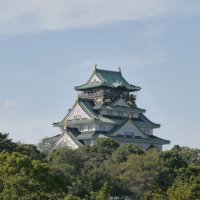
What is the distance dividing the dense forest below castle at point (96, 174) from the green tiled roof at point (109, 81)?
1345 cm

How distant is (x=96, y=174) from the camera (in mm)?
49000

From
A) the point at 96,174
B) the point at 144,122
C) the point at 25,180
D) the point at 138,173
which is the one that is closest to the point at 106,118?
the point at 144,122

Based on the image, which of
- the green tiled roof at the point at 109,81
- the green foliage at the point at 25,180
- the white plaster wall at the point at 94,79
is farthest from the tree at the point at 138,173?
the white plaster wall at the point at 94,79

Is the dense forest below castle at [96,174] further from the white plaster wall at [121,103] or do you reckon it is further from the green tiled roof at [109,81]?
the green tiled roof at [109,81]

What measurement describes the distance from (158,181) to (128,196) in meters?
2.67

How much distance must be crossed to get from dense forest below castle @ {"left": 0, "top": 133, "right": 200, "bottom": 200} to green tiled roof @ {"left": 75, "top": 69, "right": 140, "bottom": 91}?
13.4 m

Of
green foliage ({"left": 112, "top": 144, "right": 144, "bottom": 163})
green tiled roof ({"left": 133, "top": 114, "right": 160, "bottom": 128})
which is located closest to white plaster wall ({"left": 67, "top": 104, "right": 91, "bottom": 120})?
green tiled roof ({"left": 133, "top": 114, "right": 160, "bottom": 128})

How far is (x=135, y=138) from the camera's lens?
242 feet

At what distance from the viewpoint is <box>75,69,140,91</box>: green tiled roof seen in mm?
77812

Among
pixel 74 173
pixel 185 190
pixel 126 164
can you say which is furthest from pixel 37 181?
pixel 126 164

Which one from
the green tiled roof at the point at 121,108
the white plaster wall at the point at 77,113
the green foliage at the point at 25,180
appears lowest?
the green foliage at the point at 25,180

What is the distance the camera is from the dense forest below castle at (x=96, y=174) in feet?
124

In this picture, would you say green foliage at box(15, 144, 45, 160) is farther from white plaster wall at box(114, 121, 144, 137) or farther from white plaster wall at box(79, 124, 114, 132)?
white plaster wall at box(114, 121, 144, 137)

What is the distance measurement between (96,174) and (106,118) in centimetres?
2630
